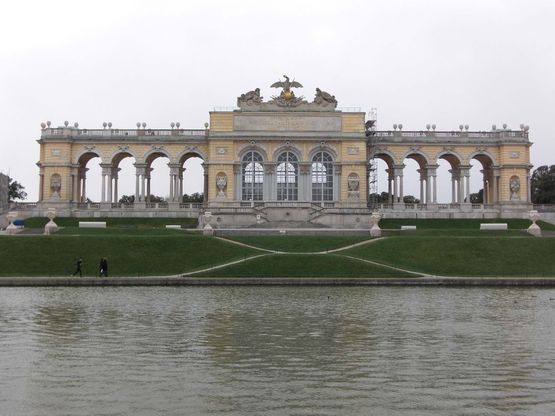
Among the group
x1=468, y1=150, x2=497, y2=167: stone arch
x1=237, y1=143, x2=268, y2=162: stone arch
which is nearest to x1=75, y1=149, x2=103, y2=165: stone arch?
x1=237, y1=143, x2=268, y2=162: stone arch

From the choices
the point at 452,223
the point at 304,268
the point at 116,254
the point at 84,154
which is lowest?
the point at 304,268

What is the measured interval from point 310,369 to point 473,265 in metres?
31.2

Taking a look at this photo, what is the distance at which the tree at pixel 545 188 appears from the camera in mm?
101188

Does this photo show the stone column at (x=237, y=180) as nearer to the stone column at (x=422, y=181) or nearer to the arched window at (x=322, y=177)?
the arched window at (x=322, y=177)

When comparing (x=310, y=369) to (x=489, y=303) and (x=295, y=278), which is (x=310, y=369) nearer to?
(x=489, y=303)

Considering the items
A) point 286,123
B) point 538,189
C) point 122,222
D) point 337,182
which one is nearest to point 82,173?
point 122,222

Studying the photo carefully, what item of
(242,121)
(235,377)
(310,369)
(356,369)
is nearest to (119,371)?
(235,377)

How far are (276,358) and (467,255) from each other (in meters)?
32.6

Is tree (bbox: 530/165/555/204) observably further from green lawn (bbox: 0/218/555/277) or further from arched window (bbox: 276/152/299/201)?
green lawn (bbox: 0/218/555/277)

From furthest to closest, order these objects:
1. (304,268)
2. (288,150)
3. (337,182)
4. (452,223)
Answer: (337,182) < (288,150) < (452,223) < (304,268)

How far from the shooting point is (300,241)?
2034 inches

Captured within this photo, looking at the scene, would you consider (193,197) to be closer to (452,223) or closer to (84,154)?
(84,154)

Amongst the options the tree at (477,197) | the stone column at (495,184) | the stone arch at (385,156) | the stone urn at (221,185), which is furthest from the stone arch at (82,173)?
the tree at (477,197)

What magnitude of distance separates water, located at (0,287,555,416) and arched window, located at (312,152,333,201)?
52.4 m
